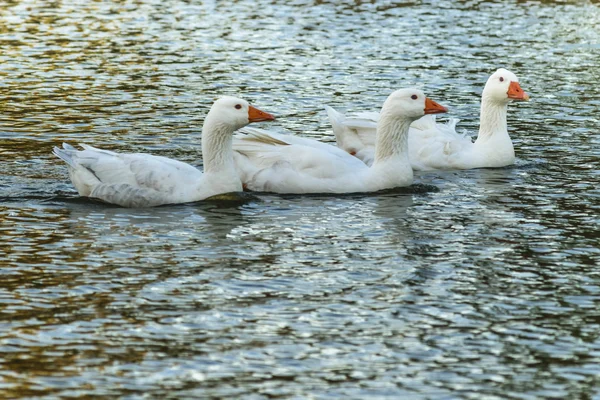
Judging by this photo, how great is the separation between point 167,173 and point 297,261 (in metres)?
3.20

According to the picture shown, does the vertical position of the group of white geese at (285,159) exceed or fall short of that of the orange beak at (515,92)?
it falls short

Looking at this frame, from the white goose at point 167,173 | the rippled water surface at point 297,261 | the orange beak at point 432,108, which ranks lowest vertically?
the rippled water surface at point 297,261

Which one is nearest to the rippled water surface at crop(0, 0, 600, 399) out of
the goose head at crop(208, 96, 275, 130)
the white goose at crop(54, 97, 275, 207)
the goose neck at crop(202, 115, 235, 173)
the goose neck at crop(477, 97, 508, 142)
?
the white goose at crop(54, 97, 275, 207)

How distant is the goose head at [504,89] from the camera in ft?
58.3

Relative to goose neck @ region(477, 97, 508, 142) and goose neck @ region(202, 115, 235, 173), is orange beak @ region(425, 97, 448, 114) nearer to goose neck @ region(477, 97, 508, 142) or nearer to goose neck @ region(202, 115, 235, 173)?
goose neck @ region(477, 97, 508, 142)

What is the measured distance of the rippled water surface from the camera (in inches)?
363

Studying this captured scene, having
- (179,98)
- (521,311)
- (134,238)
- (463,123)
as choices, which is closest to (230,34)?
(179,98)

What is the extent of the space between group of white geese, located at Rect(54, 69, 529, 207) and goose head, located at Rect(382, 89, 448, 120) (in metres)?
0.01

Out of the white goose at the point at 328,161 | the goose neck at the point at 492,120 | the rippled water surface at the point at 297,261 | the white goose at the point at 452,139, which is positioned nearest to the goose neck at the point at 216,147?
the rippled water surface at the point at 297,261

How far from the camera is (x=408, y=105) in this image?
15.9 m

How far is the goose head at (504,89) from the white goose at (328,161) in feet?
7.19

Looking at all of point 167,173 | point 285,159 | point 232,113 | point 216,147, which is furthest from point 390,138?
point 167,173

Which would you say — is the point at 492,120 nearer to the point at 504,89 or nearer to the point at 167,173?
the point at 504,89

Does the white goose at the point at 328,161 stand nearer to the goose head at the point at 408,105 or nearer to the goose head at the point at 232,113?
the goose head at the point at 408,105
